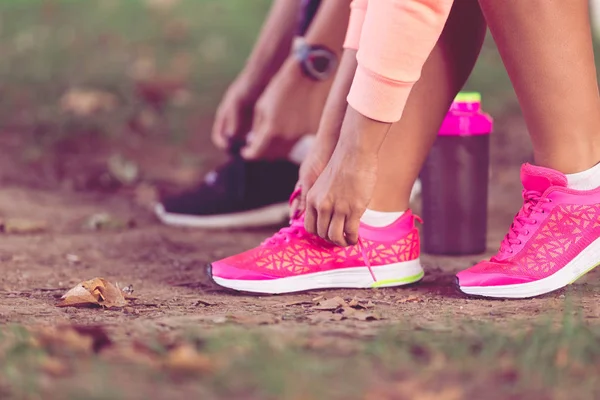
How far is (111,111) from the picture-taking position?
3805 mm

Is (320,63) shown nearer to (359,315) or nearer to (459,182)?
(459,182)

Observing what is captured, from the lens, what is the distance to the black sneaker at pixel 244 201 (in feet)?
8.97

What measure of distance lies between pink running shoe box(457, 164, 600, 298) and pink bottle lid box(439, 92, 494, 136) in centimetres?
47

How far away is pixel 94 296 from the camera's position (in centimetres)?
183

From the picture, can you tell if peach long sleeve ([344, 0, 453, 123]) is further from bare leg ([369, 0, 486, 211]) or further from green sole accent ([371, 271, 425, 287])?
green sole accent ([371, 271, 425, 287])

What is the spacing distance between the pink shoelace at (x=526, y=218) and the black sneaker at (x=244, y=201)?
97cm

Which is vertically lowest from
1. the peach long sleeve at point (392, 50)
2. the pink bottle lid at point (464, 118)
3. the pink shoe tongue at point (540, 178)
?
the pink shoe tongue at point (540, 178)

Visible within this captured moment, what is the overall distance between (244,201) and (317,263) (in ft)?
2.83

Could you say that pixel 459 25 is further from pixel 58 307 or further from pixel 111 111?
pixel 111 111

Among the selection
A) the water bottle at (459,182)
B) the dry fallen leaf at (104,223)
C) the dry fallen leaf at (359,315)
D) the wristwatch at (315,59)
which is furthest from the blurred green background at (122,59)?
the dry fallen leaf at (359,315)

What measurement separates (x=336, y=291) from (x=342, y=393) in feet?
2.39

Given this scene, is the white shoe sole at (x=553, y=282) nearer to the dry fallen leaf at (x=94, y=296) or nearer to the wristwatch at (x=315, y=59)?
the dry fallen leaf at (x=94, y=296)

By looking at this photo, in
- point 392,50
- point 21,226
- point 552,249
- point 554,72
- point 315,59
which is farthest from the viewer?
point 21,226

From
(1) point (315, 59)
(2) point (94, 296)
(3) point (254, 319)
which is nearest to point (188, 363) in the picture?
(3) point (254, 319)
